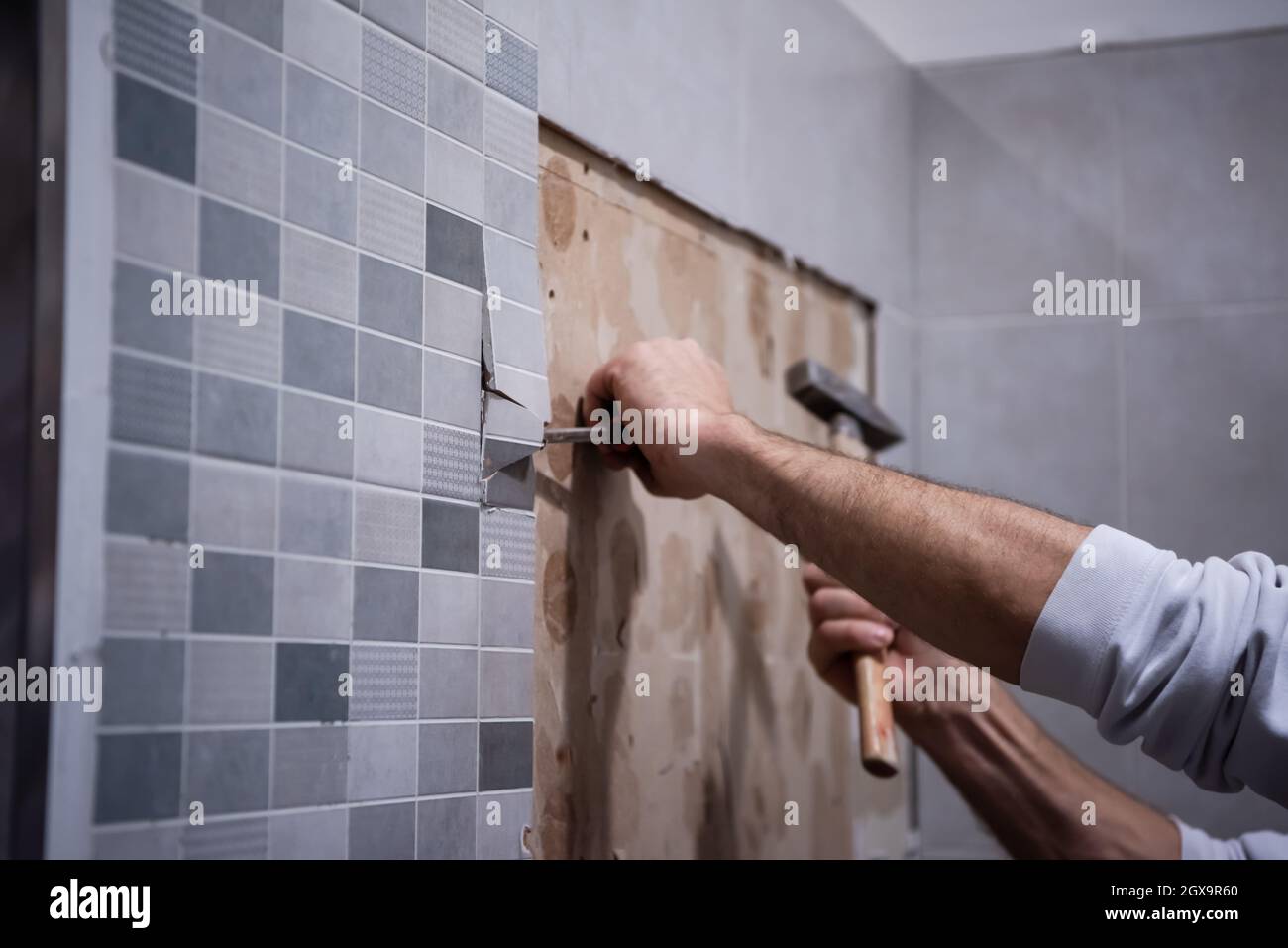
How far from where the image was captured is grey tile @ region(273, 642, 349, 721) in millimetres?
671

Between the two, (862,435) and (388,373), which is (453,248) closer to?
(388,373)

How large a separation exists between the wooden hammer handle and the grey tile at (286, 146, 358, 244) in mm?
425

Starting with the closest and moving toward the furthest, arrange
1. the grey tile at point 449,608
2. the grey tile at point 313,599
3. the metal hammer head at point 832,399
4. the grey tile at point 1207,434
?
the grey tile at point 313,599 → the grey tile at point 449,608 → the metal hammer head at point 832,399 → the grey tile at point 1207,434

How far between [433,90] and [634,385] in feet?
0.85

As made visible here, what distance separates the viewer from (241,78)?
662 mm

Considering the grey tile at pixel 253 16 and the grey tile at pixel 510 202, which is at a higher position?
the grey tile at pixel 253 16

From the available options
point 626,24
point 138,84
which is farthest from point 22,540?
point 626,24

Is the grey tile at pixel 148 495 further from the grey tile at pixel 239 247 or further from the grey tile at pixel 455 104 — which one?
the grey tile at pixel 455 104

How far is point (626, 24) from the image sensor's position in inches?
40.9

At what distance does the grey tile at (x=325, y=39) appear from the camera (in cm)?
70

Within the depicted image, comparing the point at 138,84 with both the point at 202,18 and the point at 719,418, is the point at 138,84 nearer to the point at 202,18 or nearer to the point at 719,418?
the point at 202,18

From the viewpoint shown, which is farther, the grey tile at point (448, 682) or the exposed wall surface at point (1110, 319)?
the exposed wall surface at point (1110, 319)

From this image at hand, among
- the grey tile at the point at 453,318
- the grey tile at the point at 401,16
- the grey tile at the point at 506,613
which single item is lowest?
the grey tile at the point at 506,613

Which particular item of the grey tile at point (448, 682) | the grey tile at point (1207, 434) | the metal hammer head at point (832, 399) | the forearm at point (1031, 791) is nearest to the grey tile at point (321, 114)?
the grey tile at point (448, 682)
